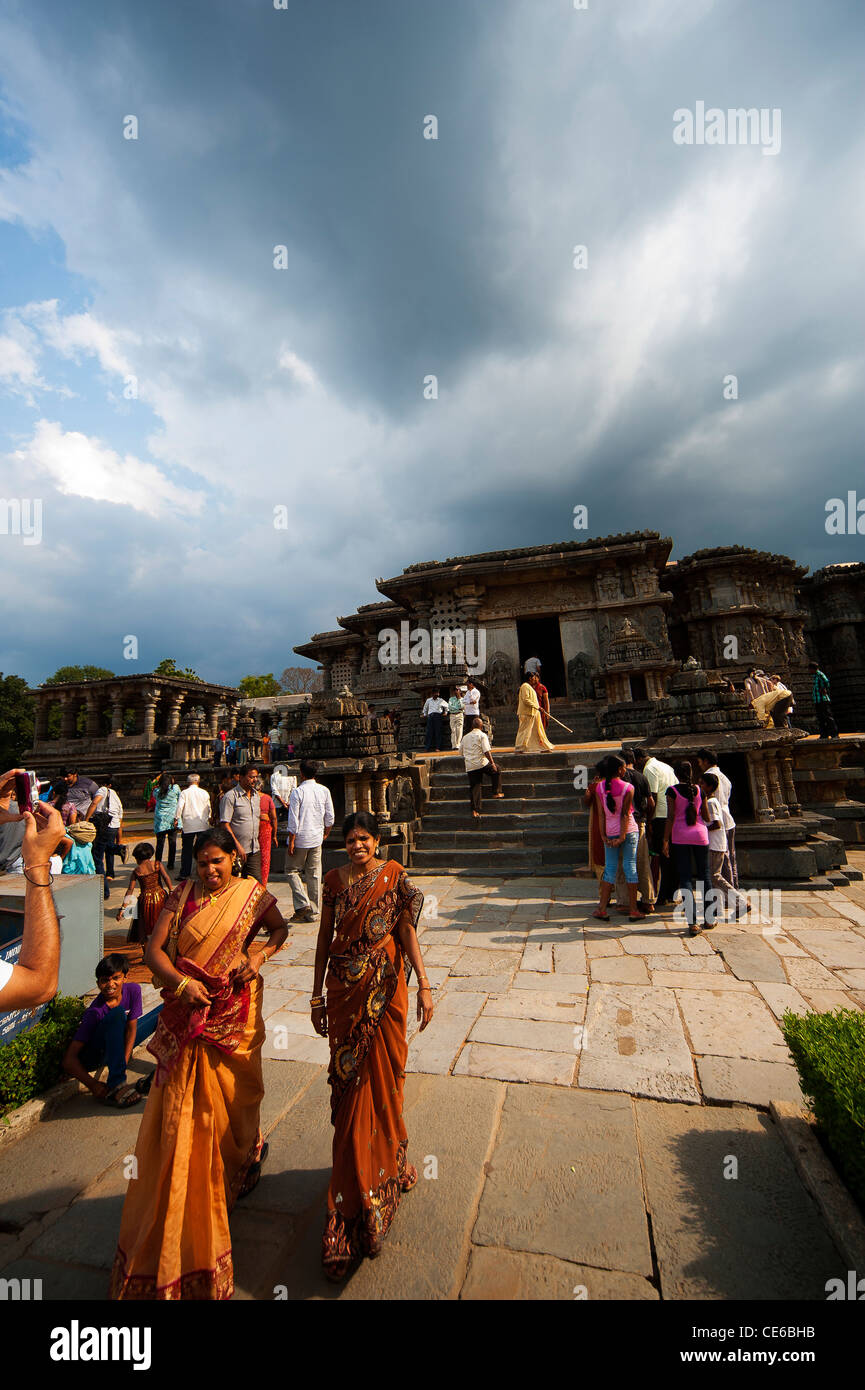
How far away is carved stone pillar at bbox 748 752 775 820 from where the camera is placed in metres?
6.86

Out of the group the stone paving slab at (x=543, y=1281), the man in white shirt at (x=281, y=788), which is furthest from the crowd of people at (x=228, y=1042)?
the man in white shirt at (x=281, y=788)

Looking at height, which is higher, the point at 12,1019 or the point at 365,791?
the point at 365,791

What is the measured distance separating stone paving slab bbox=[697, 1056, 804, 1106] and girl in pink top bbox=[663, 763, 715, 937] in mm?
2272

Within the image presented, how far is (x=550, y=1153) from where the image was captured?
239 centimetres

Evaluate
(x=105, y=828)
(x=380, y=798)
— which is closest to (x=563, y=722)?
(x=380, y=798)

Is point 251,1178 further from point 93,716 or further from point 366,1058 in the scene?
point 93,716

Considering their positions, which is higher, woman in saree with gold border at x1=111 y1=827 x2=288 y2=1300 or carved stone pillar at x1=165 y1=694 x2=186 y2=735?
carved stone pillar at x1=165 y1=694 x2=186 y2=735

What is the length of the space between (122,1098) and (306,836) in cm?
311

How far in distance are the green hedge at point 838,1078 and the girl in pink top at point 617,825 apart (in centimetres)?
269

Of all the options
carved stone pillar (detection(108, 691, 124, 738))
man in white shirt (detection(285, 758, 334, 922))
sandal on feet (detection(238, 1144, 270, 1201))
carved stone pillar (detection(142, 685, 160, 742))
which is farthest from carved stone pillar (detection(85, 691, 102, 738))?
sandal on feet (detection(238, 1144, 270, 1201))

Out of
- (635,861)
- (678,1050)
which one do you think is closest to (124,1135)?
(678,1050)

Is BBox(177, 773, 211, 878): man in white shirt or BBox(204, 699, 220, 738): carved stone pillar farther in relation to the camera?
BBox(204, 699, 220, 738): carved stone pillar

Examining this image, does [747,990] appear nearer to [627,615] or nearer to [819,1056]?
[819,1056]

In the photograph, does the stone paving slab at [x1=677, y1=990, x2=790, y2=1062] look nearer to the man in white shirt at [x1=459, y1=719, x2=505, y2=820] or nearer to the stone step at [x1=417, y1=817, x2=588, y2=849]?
the stone step at [x1=417, y1=817, x2=588, y2=849]
